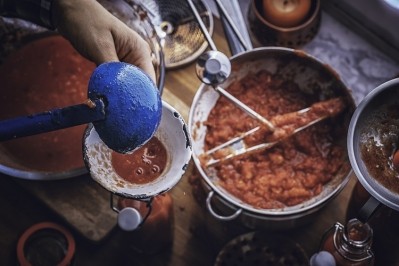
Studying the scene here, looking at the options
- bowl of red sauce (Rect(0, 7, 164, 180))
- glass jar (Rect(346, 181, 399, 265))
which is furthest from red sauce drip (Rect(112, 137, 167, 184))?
glass jar (Rect(346, 181, 399, 265))

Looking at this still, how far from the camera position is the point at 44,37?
166 cm

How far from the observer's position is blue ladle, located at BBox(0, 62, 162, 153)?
0.94 meters

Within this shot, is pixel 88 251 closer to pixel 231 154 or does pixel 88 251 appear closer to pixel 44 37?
pixel 231 154

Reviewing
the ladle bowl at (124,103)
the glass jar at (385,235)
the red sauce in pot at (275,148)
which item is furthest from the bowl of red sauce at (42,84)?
the glass jar at (385,235)

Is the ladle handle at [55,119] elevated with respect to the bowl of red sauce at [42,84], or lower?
elevated

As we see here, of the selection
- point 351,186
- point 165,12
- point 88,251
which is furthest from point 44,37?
point 351,186

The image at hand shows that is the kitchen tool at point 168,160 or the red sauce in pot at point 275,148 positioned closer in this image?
the kitchen tool at point 168,160

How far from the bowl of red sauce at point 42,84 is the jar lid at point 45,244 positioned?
0.16 meters

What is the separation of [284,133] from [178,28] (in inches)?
18.2

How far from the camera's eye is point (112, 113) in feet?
3.18

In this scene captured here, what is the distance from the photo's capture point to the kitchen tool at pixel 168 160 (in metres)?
1.15

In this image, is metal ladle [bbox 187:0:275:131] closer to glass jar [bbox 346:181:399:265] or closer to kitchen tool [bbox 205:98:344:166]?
kitchen tool [bbox 205:98:344:166]

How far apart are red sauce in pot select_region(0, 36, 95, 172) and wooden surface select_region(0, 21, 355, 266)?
7cm

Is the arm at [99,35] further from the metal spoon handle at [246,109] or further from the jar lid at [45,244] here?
the jar lid at [45,244]
